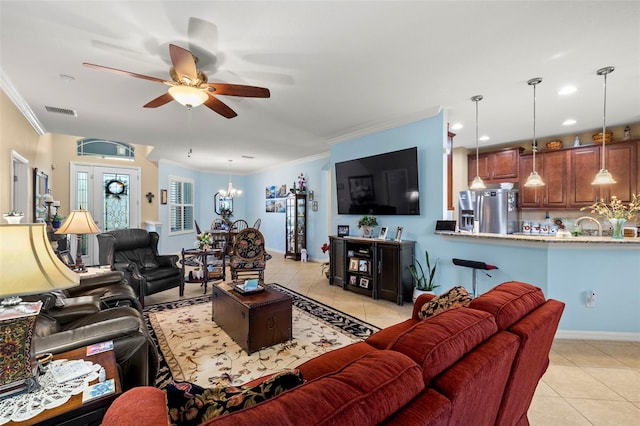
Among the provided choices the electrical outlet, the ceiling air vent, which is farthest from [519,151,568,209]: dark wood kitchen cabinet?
the ceiling air vent

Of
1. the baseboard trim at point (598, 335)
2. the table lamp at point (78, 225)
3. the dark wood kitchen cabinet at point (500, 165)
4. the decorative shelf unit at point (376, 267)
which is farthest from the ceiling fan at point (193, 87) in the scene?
the dark wood kitchen cabinet at point (500, 165)

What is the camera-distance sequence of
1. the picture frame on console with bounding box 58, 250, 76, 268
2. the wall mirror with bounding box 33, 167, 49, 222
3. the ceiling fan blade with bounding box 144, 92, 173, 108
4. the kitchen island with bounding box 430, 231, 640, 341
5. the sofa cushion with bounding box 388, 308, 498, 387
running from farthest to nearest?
the wall mirror with bounding box 33, 167, 49, 222 → the picture frame on console with bounding box 58, 250, 76, 268 → the kitchen island with bounding box 430, 231, 640, 341 → the ceiling fan blade with bounding box 144, 92, 173, 108 → the sofa cushion with bounding box 388, 308, 498, 387

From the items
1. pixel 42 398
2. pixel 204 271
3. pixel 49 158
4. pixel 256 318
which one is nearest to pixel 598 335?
pixel 256 318

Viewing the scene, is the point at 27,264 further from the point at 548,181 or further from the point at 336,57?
the point at 548,181

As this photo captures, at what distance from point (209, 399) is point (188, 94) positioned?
7.89 feet

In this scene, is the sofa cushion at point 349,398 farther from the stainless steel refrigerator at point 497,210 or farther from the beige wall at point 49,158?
the stainless steel refrigerator at point 497,210

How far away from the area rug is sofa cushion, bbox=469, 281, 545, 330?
1685 mm

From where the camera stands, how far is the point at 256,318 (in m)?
2.60

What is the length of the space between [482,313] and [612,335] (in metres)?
2.96

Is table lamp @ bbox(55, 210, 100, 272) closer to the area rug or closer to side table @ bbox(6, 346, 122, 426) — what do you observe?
the area rug

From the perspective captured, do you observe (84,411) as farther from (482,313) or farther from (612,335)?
(612,335)

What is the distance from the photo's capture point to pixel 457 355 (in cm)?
93

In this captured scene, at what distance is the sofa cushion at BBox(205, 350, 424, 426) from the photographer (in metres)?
0.61

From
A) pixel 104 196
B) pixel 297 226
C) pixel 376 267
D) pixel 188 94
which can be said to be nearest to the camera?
pixel 188 94
